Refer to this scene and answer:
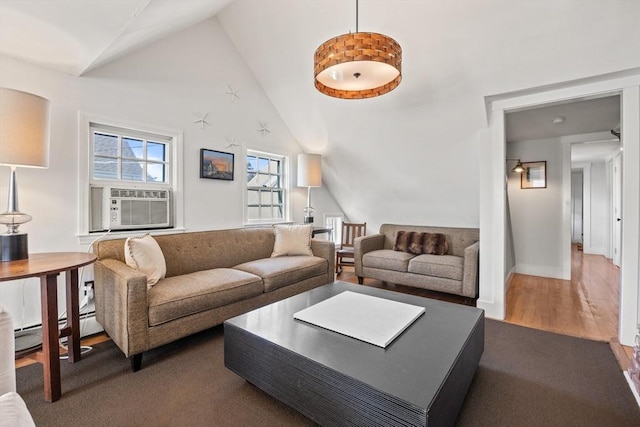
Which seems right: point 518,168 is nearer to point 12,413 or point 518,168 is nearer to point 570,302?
point 570,302

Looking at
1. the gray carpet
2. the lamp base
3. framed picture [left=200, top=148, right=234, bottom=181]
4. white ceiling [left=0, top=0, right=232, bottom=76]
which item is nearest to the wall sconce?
the gray carpet

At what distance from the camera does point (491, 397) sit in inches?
65.4

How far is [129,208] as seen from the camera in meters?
2.62

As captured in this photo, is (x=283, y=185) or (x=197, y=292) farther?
(x=283, y=185)

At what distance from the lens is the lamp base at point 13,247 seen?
1.76m

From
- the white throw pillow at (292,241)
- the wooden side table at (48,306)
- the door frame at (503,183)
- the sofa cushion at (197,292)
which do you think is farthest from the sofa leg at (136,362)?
the door frame at (503,183)

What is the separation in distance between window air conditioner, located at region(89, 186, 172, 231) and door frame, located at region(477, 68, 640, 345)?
121 inches

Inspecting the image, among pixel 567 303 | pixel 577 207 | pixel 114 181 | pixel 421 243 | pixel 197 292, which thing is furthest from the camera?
pixel 577 207

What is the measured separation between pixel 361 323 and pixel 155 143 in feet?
8.32

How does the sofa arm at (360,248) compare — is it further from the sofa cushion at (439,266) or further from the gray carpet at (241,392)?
the gray carpet at (241,392)

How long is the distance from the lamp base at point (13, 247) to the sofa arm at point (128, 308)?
1.47 ft

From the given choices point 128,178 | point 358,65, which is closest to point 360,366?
point 358,65

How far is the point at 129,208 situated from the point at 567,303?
4.43m

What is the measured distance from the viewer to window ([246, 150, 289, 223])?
12.6ft
